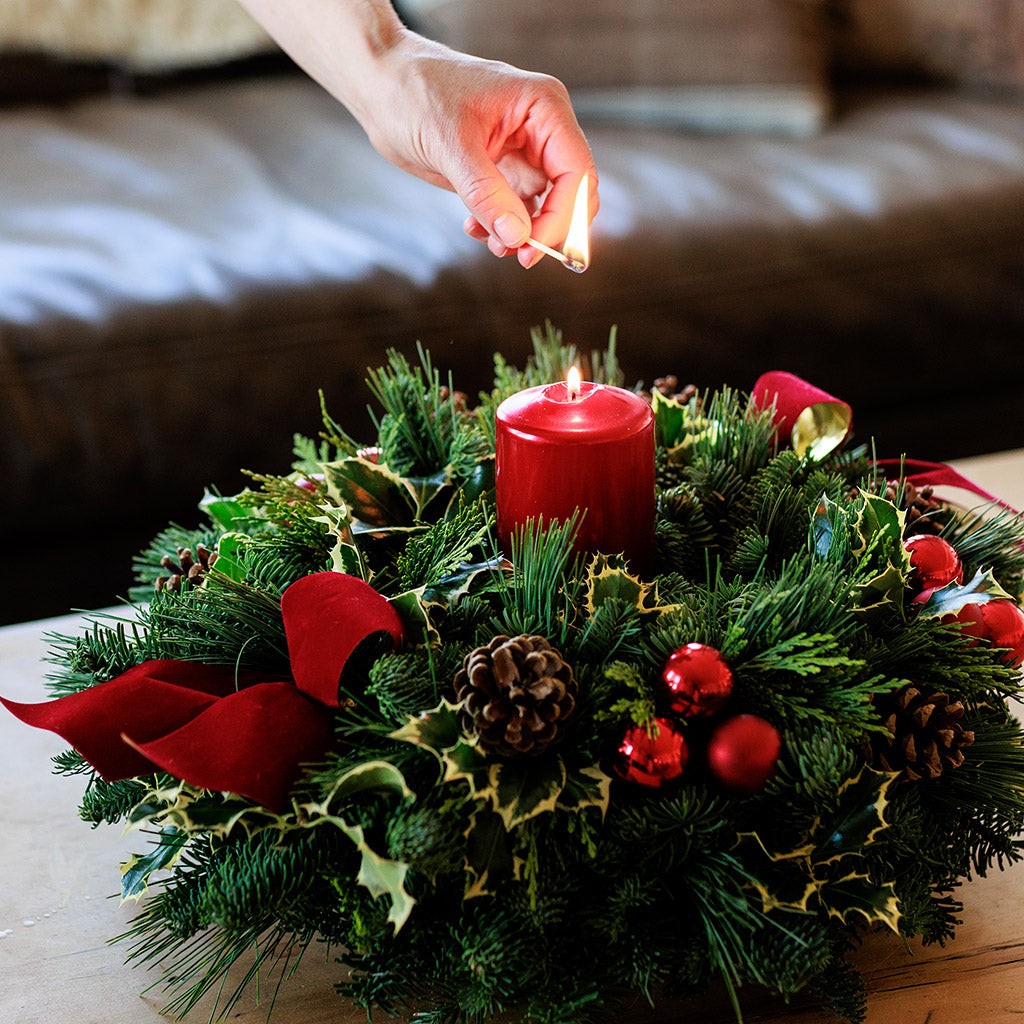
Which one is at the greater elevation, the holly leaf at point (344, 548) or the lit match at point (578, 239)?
the lit match at point (578, 239)

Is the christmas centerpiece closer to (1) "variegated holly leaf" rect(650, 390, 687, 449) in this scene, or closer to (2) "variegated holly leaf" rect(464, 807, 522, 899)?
(2) "variegated holly leaf" rect(464, 807, 522, 899)

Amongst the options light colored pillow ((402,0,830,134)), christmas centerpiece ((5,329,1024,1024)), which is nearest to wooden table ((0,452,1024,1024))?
christmas centerpiece ((5,329,1024,1024))

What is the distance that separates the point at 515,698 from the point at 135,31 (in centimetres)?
157

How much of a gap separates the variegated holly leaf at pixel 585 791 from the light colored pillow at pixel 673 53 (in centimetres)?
129

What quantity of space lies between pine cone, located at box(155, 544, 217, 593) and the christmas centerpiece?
0.09 feet

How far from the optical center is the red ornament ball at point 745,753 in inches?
18.4

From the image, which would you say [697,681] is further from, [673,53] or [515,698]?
[673,53]

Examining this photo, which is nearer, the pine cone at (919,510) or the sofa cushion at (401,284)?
the pine cone at (919,510)

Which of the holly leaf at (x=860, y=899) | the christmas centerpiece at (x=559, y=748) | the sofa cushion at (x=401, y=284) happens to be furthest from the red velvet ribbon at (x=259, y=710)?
the sofa cushion at (x=401, y=284)

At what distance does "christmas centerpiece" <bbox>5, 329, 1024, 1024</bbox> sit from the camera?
458 millimetres

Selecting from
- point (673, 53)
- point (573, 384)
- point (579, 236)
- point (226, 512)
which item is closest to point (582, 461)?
point (573, 384)

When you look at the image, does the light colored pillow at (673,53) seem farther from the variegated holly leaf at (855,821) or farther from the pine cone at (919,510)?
the variegated holly leaf at (855,821)

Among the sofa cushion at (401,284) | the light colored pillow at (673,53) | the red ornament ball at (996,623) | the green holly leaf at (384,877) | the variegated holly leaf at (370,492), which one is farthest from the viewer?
the light colored pillow at (673,53)

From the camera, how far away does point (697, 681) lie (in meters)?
0.47
